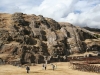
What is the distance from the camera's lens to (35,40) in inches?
3152

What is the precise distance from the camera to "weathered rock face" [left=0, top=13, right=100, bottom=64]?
67.9m

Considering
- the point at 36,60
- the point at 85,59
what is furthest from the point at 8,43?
the point at 85,59

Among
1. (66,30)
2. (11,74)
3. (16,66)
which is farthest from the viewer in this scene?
(66,30)

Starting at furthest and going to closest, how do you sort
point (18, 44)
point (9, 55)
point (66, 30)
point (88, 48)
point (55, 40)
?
point (66, 30), point (88, 48), point (55, 40), point (18, 44), point (9, 55)

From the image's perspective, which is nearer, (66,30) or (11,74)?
(11,74)

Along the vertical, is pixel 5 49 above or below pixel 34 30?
below

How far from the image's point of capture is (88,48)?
3339 inches

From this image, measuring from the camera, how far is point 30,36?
81.4 m

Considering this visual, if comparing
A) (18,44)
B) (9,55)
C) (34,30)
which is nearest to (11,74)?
(9,55)

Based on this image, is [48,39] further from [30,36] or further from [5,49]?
[5,49]

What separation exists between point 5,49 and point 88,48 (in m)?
33.8

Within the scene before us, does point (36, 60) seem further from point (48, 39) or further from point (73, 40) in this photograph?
point (73, 40)

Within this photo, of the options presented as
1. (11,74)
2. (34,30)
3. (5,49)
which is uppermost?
(34,30)

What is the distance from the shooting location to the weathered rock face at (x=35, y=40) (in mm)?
67912
